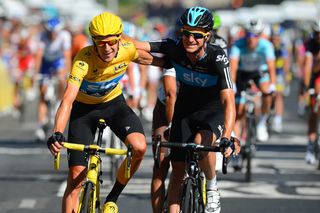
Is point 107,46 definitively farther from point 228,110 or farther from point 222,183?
point 222,183

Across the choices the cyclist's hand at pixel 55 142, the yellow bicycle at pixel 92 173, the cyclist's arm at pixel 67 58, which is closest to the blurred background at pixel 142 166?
the cyclist's arm at pixel 67 58

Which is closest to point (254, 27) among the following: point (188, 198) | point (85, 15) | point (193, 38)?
point (193, 38)

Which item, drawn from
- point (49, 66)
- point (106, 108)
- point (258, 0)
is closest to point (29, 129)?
point (49, 66)

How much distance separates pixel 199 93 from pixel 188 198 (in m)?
1.17

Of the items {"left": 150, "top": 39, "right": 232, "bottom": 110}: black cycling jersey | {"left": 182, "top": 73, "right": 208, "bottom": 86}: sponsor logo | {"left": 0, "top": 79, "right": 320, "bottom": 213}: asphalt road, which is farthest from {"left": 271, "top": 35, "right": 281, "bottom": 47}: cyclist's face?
{"left": 182, "top": 73, "right": 208, "bottom": 86}: sponsor logo

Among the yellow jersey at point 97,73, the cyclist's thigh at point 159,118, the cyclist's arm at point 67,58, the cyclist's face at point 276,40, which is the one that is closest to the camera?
the yellow jersey at point 97,73

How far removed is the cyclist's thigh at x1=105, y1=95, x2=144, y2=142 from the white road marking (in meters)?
2.80

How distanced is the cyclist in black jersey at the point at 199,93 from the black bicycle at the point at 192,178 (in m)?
0.27

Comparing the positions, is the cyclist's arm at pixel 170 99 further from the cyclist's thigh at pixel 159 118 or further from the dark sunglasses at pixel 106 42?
the dark sunglasses at pixel 106 42

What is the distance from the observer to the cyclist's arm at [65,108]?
8703 mm

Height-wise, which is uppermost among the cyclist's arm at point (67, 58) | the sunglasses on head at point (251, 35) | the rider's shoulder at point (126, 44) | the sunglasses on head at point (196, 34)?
the sunglasses on head at point (251, 35)

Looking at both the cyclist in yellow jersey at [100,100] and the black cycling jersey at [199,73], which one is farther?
the black cycling jersey at [199,73]

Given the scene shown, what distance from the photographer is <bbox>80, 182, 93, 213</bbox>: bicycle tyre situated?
28.2 ft

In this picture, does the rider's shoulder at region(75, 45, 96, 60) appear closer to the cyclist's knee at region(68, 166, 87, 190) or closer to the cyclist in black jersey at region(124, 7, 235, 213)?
the cyclist in black jersey at region(124, 7, 235, 213)
